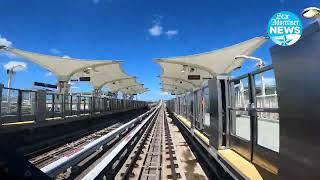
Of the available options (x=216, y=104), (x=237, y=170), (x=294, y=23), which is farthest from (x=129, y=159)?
(x=294, y=23)

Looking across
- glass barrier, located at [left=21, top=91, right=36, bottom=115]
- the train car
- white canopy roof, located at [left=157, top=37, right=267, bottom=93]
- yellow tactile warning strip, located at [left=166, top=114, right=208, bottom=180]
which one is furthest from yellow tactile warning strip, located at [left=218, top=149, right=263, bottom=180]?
white canopy roof, located at [left=157, top=37, right=267, bottom=93]

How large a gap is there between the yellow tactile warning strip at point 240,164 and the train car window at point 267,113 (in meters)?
0.45

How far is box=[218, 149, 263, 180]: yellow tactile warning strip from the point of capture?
580 centimetres

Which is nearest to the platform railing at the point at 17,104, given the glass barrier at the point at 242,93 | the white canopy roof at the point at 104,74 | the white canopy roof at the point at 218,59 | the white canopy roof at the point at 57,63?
the glass barrier at the point at 242,93

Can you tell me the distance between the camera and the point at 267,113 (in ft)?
18.1

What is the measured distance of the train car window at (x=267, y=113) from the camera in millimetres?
5066

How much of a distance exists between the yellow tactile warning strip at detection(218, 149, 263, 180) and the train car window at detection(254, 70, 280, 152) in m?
0.45

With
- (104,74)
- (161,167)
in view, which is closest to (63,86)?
(104,74)

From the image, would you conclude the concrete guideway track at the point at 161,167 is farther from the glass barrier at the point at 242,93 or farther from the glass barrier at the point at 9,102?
the glass barrier at the point at 9,102

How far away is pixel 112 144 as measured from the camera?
58.3 feet

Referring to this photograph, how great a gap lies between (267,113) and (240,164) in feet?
4.93

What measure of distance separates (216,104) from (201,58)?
32.1 m

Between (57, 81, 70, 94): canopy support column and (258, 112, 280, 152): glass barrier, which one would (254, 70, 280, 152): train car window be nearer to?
(258, 112, 280, 152): glass barrier

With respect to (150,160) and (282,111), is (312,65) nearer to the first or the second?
(282,111)
